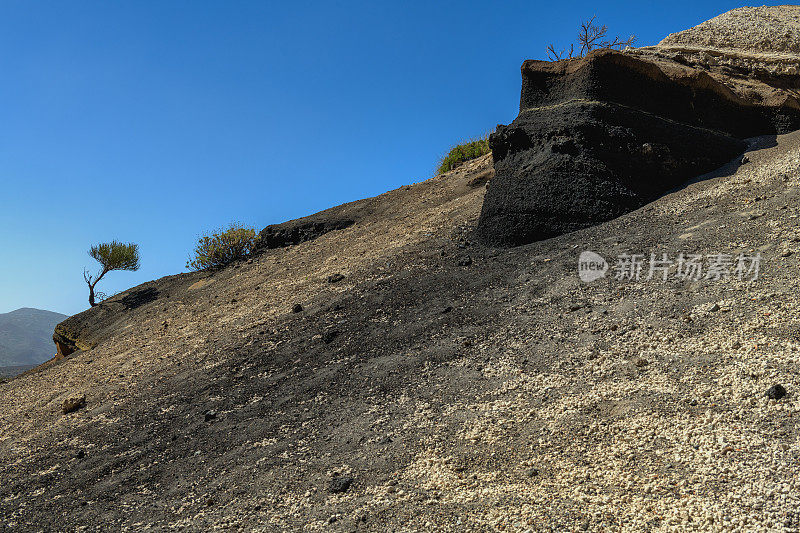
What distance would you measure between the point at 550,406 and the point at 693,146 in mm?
5618

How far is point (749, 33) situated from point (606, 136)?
22.3ft

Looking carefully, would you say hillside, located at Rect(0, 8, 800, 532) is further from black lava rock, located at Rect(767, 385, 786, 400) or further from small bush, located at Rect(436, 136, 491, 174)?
small bush, located at Rect(436, 136, 491, 174)

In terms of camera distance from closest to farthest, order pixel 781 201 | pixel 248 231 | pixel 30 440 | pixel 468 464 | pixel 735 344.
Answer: pixel 468 464, pixel 735 344, pixel 781 201, pixel 30 440, pixel 248 231

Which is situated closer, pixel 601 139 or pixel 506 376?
pixel 506 376

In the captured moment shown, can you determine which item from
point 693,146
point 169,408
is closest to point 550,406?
point 169,408

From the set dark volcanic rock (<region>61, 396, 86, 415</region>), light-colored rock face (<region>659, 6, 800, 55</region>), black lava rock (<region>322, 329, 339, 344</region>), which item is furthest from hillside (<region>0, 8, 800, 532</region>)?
light-colored rock face (<region>659, 6, 800, 55</region>)

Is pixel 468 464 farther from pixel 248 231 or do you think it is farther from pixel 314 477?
pixel 248 231

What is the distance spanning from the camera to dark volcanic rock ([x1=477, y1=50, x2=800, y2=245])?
25.3 ft

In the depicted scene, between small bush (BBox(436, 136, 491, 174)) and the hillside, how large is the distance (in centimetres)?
512

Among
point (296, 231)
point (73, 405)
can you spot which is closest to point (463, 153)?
point (296, 231)

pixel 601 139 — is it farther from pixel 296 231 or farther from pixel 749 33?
pixel 296 231

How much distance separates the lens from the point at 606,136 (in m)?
7.89

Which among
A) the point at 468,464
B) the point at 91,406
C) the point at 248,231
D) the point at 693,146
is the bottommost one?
the point at 468,464

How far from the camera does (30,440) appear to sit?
745cm
